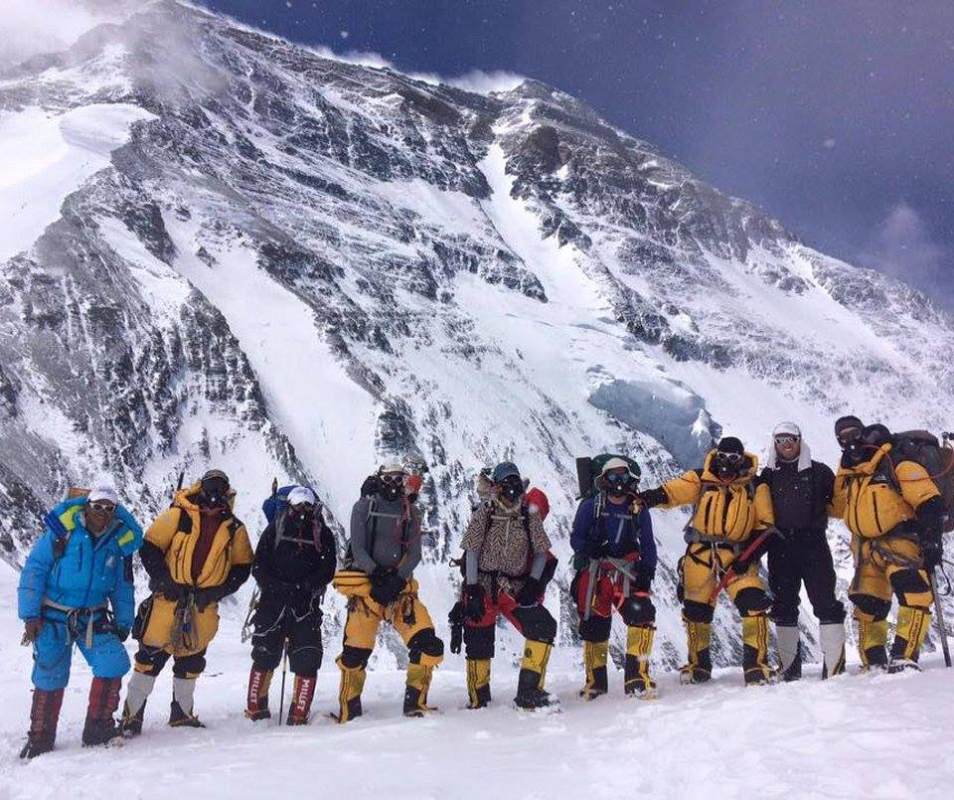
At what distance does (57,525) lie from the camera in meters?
7.67

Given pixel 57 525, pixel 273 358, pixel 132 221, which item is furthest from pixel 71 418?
pixel 57 525

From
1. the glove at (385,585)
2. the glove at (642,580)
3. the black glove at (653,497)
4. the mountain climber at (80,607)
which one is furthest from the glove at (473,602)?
the mountain climber at (80,607)

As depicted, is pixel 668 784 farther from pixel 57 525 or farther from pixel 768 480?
pixel 57 525

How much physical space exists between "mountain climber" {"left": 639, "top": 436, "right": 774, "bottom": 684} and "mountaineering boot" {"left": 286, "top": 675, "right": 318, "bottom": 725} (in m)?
4.35

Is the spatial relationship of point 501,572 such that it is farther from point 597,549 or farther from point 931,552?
point 931,552

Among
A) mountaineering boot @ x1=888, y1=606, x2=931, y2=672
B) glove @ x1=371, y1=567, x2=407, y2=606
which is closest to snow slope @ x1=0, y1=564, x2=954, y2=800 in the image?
mountaineering boot @ x1=888, y1=606, x2=931, y2=672

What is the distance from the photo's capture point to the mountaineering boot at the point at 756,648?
805 centimetres

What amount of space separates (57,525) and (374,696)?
4488 mm

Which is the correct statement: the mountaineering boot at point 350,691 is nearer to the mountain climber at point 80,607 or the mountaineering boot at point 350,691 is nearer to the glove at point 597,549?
the mountain climber at point 80,607

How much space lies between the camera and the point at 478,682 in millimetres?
8484

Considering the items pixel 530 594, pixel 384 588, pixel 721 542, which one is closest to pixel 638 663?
pixel 530 594

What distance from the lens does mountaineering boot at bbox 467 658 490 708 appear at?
27.8 feet

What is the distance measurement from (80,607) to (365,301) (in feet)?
195

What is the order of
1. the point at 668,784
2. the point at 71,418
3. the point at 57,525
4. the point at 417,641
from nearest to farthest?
the point at 668,784
the point at 57,525
the point at 417,641
the point at 71,418
